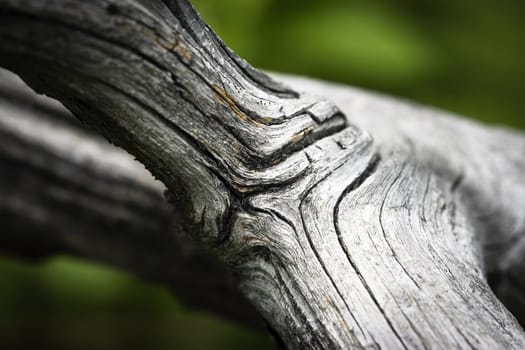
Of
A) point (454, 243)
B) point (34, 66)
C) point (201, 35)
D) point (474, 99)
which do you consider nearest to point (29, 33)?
point (34, 66)

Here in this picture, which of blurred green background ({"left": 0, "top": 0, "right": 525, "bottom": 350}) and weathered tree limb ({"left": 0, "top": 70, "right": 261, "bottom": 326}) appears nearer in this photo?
weathered tree limb ({"left": 0, "top": 70, "right": 261, "bottom": 326})

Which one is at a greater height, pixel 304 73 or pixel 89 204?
pixel 304 73

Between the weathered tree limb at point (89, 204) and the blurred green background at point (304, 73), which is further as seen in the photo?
the blurred green background at point (304, 73)

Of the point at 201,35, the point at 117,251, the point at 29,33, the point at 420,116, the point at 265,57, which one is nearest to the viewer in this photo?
the point at 29,33

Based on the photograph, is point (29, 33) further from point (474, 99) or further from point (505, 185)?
point (474, 99)
